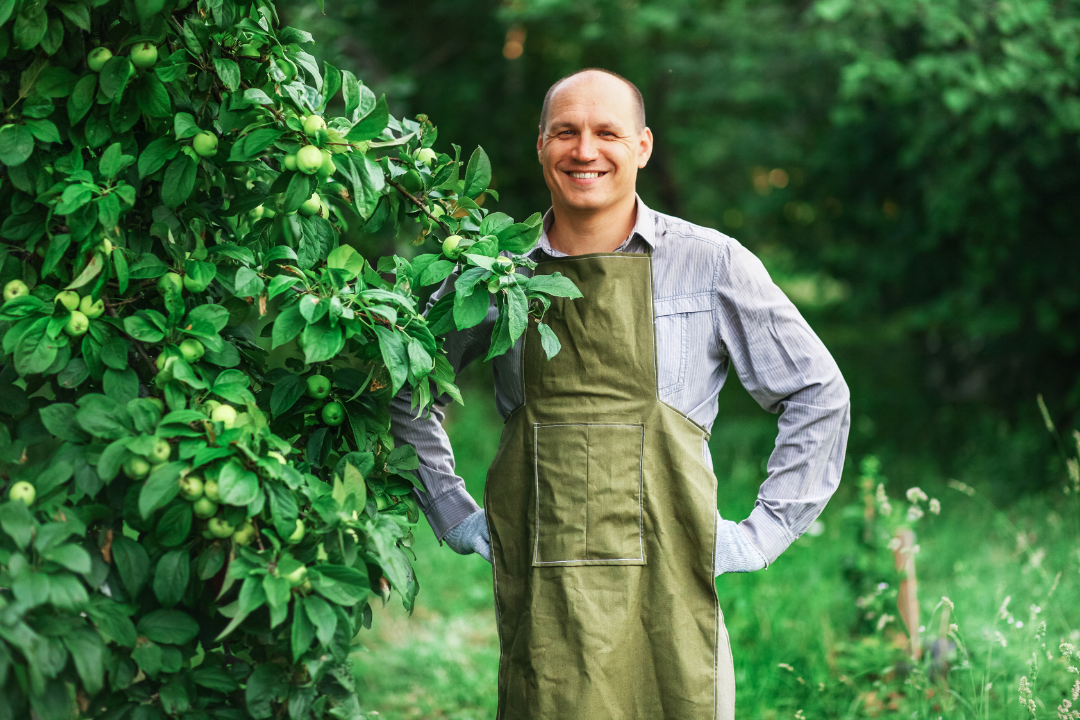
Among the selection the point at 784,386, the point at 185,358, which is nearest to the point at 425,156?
the point at 185,358

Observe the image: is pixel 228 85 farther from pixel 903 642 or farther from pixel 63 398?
pixel 903 642

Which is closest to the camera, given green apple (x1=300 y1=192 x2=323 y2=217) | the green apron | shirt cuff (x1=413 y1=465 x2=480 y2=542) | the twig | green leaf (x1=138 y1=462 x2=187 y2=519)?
green leaf (x1=138 y1=462 x2=187 y2=519)

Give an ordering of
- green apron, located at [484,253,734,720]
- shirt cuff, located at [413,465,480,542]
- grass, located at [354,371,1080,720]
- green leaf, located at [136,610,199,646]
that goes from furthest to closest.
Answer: grass, located at [354,371,1080,720]
shirt cuff, located at [413,465,480,542]
green apron, located at [484,253,734,720]
green leaf, located at [136,610,199,646]

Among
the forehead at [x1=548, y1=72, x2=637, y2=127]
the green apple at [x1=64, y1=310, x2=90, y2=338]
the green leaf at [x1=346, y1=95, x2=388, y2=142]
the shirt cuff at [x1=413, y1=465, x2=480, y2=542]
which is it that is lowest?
the shirt cuff at [x1=413, y1=465, x2=480, y2=542]

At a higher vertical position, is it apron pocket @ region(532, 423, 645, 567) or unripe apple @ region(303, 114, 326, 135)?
unripe apple @ region(303, 114, 326, 135)

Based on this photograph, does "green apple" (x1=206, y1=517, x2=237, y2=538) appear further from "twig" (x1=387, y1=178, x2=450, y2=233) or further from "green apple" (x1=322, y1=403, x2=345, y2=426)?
"twig" (x1=387, y1=178, x2=450, y2=233)

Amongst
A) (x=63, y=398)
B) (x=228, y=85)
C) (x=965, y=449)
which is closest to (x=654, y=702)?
(x=63, y=398)

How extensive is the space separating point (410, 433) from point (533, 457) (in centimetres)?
31

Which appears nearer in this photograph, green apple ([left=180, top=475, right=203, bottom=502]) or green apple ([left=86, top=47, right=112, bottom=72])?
green apple ([left=180, top=475, right=203, bottom=502])

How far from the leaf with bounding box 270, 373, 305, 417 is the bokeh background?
1734 mm

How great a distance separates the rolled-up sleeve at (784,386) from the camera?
1.98 m

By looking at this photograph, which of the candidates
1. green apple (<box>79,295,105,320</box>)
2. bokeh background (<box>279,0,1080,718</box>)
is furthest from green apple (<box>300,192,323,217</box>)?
bokeh background (<box>279,0,1080,718</box>)

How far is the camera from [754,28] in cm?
684

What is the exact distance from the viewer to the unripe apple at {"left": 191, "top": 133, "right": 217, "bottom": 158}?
5.05 ft
